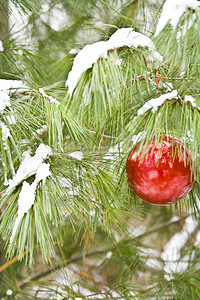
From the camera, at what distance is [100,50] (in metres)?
0.55

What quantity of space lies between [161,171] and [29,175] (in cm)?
19

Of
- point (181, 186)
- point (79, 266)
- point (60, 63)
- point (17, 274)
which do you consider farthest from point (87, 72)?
point (79, 266)

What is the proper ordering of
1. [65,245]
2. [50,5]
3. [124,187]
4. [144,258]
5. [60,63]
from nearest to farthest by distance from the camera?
[124,187]
[60,63]
[144,258]
[50,5]
[65,245]

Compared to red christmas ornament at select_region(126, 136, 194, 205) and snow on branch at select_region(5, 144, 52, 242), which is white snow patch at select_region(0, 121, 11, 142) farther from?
red christmas ornament at select_region(126, 136, 194, 205)

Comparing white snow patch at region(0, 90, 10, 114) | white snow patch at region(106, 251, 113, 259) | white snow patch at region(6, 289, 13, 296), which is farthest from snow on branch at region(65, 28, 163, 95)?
white snow patch at region(106, 251, 113, 259)

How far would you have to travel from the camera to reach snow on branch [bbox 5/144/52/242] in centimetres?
56

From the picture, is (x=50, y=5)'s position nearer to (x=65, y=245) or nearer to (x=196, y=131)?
(x=65, y=245)

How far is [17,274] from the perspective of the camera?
1.52 m

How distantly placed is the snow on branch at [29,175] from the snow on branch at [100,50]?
123 millimetres

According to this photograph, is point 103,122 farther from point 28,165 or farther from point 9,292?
point 9,292

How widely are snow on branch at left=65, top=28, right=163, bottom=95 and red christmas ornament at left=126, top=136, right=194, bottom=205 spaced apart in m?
0.13

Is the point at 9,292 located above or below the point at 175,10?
below

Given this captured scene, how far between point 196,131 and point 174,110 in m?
0.05

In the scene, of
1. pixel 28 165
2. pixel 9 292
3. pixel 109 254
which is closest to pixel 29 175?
pixel 28 165
